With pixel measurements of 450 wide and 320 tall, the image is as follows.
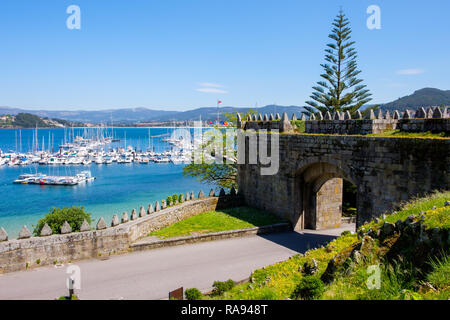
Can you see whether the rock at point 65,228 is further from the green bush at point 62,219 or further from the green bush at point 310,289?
the green bush at point 310,289

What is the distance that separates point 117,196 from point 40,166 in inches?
1498

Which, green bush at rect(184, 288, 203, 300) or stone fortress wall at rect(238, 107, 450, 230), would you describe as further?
stone fortress wall at rect(238, 107, 450, 230)

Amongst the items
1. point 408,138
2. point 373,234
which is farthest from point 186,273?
point 408,138

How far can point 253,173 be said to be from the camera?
19.7 meters

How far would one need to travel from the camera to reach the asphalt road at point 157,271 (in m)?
10.5

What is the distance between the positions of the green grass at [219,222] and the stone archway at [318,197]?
59.6 inches

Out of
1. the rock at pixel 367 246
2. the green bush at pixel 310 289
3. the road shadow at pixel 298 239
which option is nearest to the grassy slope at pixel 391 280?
the rock at pixel 367 246

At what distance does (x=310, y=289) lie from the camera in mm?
6383

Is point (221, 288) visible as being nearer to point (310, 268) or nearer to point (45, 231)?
point (310, 268)

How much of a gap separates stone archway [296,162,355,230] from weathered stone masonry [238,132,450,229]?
0.15 ft

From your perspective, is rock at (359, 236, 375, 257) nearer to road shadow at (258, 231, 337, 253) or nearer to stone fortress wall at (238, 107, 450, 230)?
stone fortress wall at (238, 107, 450, 230)

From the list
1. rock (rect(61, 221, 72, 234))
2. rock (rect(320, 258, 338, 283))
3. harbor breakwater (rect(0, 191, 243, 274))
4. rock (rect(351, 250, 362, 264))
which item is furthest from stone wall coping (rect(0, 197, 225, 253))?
rock (rect(351, 250, 362, 264))

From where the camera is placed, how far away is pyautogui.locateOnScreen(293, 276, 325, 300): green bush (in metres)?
6.27
